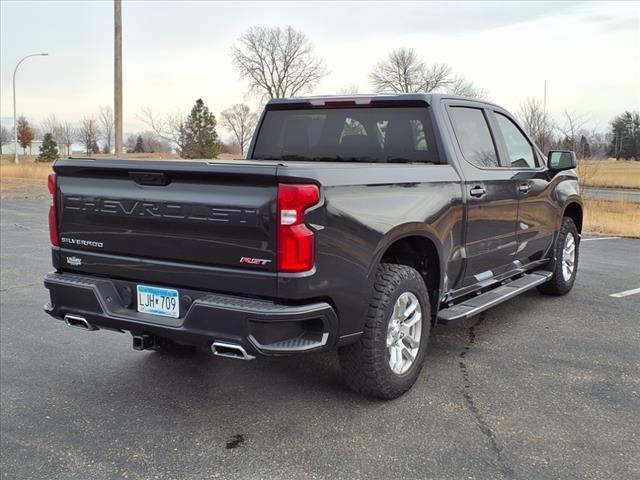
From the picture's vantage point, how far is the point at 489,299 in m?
4.79

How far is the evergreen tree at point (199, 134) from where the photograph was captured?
50.6m

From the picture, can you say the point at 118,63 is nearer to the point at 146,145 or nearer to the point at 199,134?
the point at 199,134

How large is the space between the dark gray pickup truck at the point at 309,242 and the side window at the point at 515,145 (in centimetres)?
52

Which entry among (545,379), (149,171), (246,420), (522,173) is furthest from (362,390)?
(522,173)

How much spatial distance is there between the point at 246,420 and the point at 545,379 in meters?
2.09

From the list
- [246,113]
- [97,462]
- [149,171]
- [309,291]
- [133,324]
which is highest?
[246,113]

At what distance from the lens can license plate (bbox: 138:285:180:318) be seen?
3342 mm

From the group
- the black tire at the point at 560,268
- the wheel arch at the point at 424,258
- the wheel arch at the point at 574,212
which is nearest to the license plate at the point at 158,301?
the wheel arch at the point at 424,258

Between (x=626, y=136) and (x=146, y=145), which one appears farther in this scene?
(x=146, y=145)

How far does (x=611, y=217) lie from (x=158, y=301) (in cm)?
1569

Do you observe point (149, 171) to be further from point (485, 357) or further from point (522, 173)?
point (522, 173)

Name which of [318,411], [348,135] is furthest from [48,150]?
[318,411]

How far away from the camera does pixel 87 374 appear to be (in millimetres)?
4293

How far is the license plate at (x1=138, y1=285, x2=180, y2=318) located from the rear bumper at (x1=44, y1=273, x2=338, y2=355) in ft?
0.10
